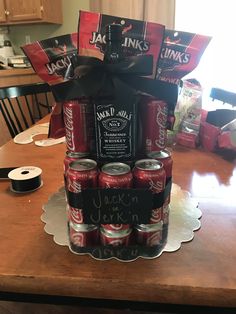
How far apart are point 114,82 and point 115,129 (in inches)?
3.3

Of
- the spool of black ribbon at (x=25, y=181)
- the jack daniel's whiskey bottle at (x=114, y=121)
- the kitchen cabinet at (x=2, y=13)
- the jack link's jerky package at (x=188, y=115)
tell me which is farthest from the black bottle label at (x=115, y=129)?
the kitchen cabinet at (x=2, y=13)

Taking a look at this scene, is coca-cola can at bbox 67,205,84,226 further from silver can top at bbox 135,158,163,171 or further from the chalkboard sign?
silver can top at bbox 135,158,163,171

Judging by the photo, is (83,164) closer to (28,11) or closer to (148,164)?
(148,164)

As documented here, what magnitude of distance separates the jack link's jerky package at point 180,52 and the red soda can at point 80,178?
0.24m

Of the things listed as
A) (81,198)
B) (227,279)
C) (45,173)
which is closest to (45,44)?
(81,198)

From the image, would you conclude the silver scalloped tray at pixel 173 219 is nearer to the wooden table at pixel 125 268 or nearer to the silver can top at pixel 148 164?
the wooden table at pixel 125 268

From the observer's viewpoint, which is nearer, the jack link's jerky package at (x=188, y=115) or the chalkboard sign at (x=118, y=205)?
the chalkboard sign at (x=118, y=205)

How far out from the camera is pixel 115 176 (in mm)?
522

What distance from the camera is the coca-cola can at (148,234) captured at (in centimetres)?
57

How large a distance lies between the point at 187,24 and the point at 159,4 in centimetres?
32

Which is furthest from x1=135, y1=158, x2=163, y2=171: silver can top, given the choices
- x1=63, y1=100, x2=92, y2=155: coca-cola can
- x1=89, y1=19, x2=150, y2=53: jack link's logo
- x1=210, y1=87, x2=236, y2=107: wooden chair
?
x1=210, y1=87, x2=236, y2=107: wooden chair

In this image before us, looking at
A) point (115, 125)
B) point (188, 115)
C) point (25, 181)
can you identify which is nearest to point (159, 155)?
point (115, 125)

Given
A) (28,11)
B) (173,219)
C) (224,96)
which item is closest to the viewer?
(173,219)

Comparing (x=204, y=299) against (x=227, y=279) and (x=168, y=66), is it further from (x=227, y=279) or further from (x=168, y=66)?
(x=168, y=66)
